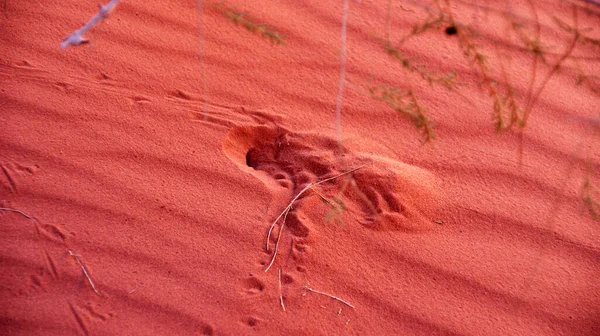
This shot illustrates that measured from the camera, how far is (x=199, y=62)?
7.81 feet

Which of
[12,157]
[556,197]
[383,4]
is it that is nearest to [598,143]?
[556,197]

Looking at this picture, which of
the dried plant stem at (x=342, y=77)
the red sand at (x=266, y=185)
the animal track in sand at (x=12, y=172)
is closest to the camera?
the red sand at (x=266, y=185)

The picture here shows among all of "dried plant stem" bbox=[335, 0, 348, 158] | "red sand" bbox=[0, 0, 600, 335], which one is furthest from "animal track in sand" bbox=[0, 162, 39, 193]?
"dried plant stem" bbox=[335, 0, 348, 158]

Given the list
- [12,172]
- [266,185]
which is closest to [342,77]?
[266,185]

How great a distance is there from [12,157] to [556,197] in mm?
1952

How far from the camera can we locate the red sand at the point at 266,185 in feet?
5.70

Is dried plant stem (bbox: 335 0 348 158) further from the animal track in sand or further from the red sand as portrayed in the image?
the animal track in sand

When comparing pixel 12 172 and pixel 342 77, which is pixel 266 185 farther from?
pixel 12 172

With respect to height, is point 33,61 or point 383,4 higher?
point 383,4

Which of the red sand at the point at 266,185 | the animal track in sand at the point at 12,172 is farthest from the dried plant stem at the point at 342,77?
the animal track in sand at the point at 12,172

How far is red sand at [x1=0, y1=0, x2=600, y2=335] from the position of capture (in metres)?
1.74

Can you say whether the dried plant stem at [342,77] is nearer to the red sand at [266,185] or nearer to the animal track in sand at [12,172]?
the red sand at [266,185]

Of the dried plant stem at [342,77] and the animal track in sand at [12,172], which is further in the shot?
the dried plant stem at [342,77]

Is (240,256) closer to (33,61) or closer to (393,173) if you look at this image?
(393,173)
